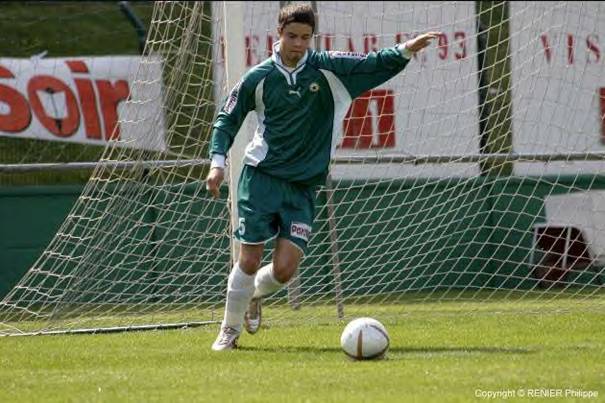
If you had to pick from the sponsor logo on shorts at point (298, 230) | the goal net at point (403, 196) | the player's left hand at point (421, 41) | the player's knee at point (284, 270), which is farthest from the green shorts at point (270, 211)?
the goal net at point (403, 196)

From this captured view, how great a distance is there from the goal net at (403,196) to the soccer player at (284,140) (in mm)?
1876

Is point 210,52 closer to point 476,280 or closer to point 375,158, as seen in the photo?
point 375,158

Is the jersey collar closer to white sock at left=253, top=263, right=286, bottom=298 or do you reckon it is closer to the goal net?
white sock at left=253, top=263, right=286, bottom=298

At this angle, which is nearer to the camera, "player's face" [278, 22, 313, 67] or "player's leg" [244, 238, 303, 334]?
"player's face" [278, 22, 313, 67]

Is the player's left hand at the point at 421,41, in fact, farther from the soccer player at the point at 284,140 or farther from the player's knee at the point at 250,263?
the player's knee at the point at 250,263

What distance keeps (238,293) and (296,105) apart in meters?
1.18

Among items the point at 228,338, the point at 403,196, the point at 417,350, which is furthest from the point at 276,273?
the point at 403,196

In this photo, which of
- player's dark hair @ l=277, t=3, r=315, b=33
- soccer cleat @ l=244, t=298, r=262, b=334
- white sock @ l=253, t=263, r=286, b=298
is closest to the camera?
player's dark hair @ l=277, t=3, r=315, b=33

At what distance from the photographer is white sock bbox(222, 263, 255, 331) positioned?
852 cm

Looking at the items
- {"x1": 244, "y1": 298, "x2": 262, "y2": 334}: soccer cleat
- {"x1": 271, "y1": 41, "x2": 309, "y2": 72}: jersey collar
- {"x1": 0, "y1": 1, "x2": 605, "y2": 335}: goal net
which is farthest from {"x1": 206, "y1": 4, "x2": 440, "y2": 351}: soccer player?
{"x1": 0, "y1": 1, "x2": 605, "y2": 335}: goal net

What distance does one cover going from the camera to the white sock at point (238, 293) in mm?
8523

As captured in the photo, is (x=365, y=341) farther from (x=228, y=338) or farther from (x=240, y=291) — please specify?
(x=228, y=338)

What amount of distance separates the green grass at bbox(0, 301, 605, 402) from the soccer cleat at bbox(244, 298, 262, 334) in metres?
0.10

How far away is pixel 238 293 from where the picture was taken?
336 inches
